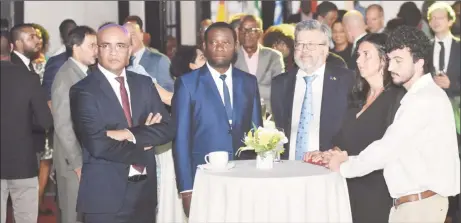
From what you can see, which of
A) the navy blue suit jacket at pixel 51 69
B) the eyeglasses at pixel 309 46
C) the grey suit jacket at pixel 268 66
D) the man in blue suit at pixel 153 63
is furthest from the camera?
the grey suit jacket at pixel 268 66

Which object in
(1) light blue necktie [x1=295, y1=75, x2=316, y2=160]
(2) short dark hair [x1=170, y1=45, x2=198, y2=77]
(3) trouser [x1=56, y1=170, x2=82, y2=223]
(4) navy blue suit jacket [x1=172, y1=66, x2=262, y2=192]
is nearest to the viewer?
(4) navy blue suit jacket [x1=172, y1=66, x2=262, y2=192]

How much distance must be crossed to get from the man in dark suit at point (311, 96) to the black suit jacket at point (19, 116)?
68.1 inches

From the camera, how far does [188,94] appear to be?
536cm

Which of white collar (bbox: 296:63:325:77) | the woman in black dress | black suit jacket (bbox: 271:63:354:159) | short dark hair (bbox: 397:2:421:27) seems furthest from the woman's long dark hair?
short dark hair (bbox: 397:2:421:27)

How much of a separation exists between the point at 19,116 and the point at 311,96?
2.13 metres

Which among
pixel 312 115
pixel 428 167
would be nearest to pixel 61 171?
pixel 312 115

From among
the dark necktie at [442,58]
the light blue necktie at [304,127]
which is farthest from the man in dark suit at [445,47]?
the light blue necktie at [304,127]

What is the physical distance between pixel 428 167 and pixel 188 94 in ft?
5.73

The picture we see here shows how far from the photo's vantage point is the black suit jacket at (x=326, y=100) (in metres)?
5.48

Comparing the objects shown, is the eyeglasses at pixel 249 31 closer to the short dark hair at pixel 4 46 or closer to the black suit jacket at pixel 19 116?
the black suit jacket at pixel 19 116

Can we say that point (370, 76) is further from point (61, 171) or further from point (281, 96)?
point (61, 171)

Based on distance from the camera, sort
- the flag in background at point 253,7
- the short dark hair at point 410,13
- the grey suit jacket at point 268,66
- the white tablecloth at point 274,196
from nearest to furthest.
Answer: the white tablecloth at point 274,196
the grey suit jacket at point 268,66
the short dark hair at point 410,13
the flag in background at point 253,7

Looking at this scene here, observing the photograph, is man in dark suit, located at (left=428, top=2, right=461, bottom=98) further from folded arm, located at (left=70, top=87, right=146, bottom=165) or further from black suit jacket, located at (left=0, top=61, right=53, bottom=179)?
folded arm, located at (left=70, top=87, right=146, bottom=165)

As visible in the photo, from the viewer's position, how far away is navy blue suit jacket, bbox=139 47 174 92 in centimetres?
721
